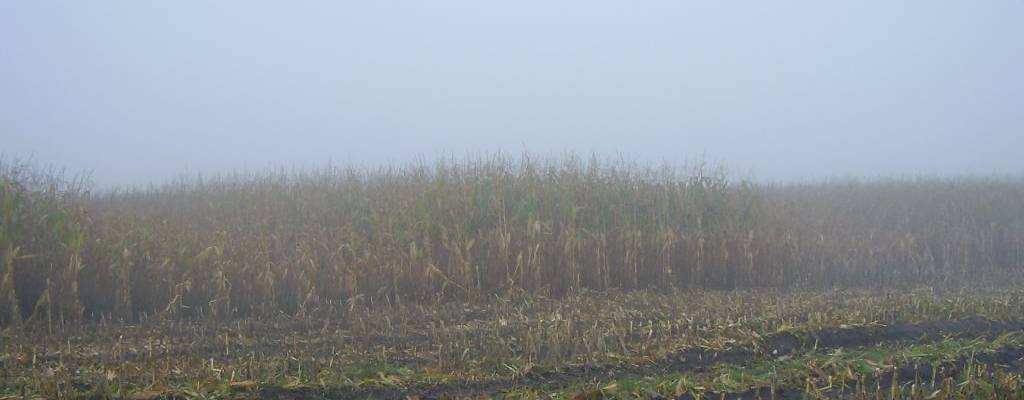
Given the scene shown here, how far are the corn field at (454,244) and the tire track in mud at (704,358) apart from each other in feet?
8.56

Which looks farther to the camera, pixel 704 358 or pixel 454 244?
pixel 454 244

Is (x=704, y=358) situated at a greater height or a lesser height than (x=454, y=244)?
lesser

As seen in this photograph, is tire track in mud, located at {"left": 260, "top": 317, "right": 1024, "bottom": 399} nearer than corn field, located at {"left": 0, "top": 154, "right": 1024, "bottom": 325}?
Yes

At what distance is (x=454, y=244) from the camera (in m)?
7.65

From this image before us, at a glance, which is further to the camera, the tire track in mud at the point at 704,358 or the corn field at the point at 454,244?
the corn field at the point at 454,244

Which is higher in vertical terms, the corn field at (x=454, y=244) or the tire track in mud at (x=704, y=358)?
the corn field at (x=454, y=244)

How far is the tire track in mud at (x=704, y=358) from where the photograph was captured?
13.2 feet

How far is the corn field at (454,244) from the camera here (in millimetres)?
6551

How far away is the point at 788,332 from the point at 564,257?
3.02 m

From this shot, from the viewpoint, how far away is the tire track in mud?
4031 millimetres

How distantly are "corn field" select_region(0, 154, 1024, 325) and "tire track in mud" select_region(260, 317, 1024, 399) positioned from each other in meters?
2.61

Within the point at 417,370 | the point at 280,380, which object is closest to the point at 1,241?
the point at 280,380

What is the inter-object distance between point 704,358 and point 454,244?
3.63 meters

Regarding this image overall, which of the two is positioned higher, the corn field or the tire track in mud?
the corn field
